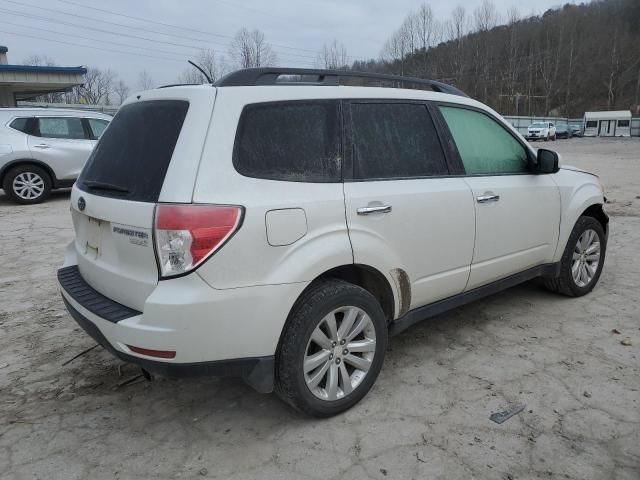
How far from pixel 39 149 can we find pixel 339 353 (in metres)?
9.38

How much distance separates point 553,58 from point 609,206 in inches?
3889

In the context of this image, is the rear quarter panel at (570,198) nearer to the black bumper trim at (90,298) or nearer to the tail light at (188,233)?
the tail light at (188,233)

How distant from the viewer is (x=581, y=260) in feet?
14.3

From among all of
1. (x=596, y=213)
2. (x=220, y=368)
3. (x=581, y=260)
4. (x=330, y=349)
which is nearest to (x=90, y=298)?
(x=220, y=368)

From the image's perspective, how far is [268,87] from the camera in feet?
8.22

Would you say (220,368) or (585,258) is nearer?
(220,368)

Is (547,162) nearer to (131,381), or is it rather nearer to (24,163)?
(131,381)

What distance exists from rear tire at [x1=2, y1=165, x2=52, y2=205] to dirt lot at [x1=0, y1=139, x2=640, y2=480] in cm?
682

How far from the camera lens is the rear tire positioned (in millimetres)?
9742

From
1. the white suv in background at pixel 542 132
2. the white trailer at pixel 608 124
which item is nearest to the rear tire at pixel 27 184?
the white suv in background at pixel 542 132

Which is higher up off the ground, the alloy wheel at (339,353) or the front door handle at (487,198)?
the front door handle at (487,198)

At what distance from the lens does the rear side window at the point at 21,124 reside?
9.69 metres

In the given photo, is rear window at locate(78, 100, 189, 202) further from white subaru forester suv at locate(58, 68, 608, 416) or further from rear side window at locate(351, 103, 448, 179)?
rear side window at locate(351, 103, 448, 179)

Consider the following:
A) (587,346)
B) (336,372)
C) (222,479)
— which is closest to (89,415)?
(222,479)
